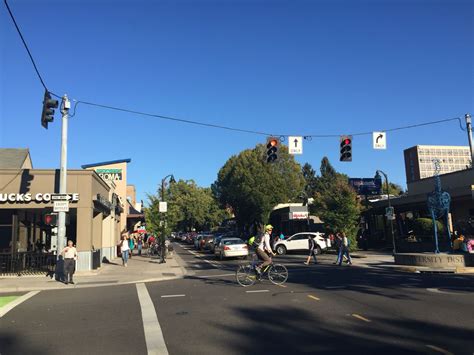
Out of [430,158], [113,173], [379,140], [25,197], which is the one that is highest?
[430,158]

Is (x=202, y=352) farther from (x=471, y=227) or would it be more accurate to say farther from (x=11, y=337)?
(x=471, y=227)

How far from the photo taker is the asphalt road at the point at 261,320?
6898 millimetres

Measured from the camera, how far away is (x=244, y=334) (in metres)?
7.61

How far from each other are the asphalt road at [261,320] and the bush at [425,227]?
16.8 m

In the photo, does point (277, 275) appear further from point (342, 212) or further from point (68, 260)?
point (342, 212)

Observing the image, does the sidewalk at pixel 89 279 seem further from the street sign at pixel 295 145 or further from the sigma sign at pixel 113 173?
the sigma sign at pixel 113 173

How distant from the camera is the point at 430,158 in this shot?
412 feet

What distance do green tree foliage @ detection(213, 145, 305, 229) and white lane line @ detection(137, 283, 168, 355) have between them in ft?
138

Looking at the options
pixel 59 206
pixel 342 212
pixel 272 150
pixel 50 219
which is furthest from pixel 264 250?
pixel 342 212

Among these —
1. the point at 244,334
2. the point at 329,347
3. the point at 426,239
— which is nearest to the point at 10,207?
the point at 244,334

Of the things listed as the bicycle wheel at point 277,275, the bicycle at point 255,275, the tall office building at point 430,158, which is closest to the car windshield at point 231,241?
the bicycle at point 255,275

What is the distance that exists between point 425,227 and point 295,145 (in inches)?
560

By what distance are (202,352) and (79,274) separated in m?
14.5

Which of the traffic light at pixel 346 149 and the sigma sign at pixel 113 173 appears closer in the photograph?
the traffic light at pixel 346 149
